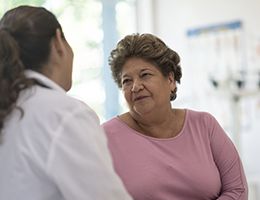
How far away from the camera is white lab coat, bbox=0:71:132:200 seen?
94cm

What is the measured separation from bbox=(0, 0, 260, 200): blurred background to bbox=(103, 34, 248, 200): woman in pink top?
4.60 feet

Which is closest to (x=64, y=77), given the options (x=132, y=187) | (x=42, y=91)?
(x=42, y=91)

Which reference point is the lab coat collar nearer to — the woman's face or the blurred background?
the woman's face

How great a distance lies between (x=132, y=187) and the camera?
1530 millimetres

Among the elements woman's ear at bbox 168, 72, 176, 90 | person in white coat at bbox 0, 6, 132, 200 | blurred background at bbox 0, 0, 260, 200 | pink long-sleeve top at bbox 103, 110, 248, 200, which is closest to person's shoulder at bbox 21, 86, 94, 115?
person in white coat at bbox 0, 6, 132, 200

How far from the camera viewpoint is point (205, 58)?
341cm

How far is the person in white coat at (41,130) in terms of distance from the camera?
95cm

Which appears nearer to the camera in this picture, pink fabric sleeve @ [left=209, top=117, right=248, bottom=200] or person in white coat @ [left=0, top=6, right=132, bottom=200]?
person in white coat @ [left=0, top=6, right=132, bottom=200]

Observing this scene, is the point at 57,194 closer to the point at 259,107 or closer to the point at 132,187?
the point at 132,187

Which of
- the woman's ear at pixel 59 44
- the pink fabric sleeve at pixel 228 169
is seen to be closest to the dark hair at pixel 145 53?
the pink fabric sleeve at pixel 228 169

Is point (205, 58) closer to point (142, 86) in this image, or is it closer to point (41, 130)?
point (142, 86)

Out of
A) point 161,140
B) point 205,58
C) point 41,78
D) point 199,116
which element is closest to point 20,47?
point 41,78

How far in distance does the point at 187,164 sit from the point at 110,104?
190 centimetres

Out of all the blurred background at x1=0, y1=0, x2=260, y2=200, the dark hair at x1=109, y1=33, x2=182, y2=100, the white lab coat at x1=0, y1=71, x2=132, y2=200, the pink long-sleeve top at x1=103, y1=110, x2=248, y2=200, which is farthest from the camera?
the blurred background at x1=0, y1=0, x2=260, y2=200
